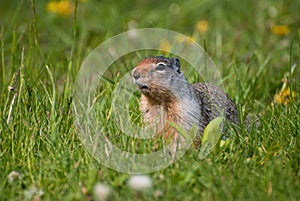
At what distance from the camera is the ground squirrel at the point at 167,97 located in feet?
11.8

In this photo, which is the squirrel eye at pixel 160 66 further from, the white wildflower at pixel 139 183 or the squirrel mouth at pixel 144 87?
the white wildflower at pixel 139 183

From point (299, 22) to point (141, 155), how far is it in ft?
12.2

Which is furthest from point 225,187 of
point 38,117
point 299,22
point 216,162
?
point 299,22

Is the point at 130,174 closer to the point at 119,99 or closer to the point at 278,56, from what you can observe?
the point at 119,99

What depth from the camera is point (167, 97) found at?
12.2 ft

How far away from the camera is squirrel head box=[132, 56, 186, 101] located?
3.55m

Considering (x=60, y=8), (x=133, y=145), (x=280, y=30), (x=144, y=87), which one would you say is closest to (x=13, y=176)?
(x=133, y=145)

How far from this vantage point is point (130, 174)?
310cm

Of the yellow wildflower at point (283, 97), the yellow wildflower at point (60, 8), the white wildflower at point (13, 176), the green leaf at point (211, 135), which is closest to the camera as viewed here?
the white wildflower at point (13, 176)

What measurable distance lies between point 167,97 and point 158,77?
157 mm

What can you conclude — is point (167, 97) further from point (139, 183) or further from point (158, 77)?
point (139, 183)

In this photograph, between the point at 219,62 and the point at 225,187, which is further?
the point at 219,62

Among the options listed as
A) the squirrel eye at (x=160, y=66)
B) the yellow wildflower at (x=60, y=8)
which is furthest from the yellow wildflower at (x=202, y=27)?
the squirrel eye at (x=160, y=66)

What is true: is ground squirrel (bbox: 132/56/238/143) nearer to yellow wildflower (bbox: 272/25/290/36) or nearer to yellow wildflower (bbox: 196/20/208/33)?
yellow wildflower (bbox: 272/25/290/36)
